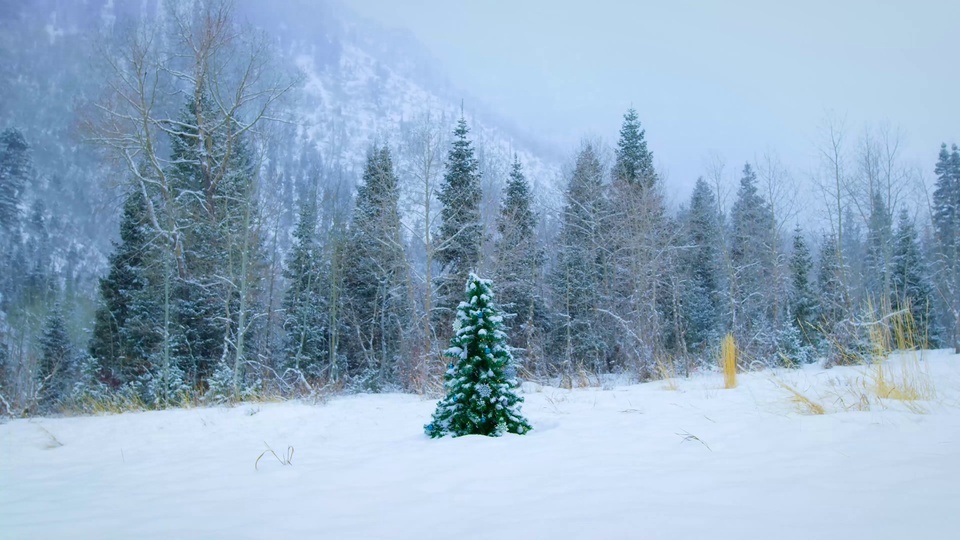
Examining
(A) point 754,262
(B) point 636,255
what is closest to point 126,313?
(B) point 636,255

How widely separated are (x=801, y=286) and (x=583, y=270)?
12.0m

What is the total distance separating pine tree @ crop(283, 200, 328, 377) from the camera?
Answer: 68.7ft

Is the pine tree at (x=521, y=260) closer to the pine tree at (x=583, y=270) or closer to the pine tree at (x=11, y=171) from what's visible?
the pine tree at (x=583, y=270)

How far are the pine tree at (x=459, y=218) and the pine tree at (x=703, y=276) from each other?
1288 centimetres

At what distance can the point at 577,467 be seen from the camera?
236 cm

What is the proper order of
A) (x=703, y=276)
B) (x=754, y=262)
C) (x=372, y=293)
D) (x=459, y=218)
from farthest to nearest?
(x=703, y=276)
(x=372, y=293)
(x=754, y=262)
(x=459, y=218)

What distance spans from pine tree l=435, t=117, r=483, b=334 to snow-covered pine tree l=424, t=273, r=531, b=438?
39.6 feet

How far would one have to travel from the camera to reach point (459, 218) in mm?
17859

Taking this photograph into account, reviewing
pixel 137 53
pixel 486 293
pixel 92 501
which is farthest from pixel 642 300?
pixel 137 53

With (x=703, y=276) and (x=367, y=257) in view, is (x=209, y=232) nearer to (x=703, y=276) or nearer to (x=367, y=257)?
(x=367, y=257)

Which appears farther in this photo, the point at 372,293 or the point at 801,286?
the point at 801,286

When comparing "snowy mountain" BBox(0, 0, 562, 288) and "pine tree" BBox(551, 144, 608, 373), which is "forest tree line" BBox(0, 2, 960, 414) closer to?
"pine tree" BBox(551, 144, 608, 373)

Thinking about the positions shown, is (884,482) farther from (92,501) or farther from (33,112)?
(33,112)

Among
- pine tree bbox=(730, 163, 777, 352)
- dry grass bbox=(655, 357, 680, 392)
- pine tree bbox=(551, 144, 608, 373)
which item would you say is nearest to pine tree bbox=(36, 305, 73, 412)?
pine tree bbox=(551, 144, 608, 373)
